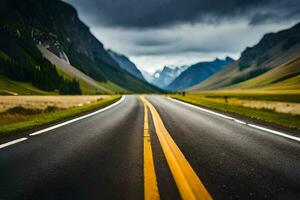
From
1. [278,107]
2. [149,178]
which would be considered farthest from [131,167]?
[278,107]

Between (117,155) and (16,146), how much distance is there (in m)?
2.60

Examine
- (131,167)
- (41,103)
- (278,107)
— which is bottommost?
(41,103)

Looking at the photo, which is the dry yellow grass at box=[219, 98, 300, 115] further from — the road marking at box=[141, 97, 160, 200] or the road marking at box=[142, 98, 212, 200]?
the road marking at box=[141, 97, 160, 200]

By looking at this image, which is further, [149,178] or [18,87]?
[18,87]

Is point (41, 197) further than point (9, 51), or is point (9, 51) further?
point (9, 51)

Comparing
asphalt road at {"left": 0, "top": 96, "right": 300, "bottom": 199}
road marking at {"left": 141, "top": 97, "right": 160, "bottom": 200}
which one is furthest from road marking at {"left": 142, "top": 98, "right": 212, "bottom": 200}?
road marking at {"left": 141, "top": 97, "right": 160, "bottom": 200}

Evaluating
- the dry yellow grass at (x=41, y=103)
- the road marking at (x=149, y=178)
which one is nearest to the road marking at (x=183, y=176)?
the road marking at (x=149, y=178)

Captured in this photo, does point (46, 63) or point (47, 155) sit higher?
point (46, 63)

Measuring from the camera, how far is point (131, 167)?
523 centimetres

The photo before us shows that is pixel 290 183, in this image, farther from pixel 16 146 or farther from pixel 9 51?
pixel 9 51

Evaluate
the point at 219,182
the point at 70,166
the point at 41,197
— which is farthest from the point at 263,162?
the point at 41,197

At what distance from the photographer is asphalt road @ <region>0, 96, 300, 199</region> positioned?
4.00m

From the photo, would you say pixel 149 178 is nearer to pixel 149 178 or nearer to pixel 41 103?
pixel 149 178

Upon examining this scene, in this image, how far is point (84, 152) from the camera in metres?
6.46
